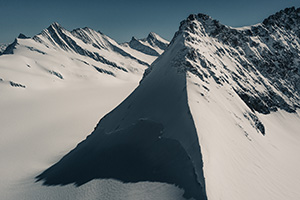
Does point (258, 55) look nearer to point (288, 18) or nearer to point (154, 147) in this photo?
point (288, 18)

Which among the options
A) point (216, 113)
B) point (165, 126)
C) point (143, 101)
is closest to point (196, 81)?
point (216, 113)

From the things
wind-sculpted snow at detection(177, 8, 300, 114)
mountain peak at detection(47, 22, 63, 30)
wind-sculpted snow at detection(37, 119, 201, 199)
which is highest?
mountain peak at detection(47, 22, 63, 30)

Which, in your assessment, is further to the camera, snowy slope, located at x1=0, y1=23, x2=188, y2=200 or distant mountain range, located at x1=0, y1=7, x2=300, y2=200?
snowy slope, located at x1=0, y1=23, x2=188, y2=200

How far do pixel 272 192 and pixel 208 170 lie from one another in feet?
20.9

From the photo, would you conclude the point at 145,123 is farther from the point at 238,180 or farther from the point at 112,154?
the point at 238,180

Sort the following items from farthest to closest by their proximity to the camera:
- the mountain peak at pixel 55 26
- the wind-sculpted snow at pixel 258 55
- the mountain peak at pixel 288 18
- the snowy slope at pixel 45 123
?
the mountain peak at pixel 55 26, the mountain peak at pixel 288 18, the wind-sculpted snow at pixel 258 55, the snowy slope at pixel 45 123

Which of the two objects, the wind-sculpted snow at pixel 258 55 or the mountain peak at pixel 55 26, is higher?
the mountain peak at pixel 55 26

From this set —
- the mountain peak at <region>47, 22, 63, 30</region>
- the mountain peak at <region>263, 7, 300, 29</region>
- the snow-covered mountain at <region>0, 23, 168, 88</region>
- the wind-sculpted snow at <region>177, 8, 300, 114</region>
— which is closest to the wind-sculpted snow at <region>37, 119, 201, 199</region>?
the wind-sculpted snow at <region>177, 8, 300, 114</region>

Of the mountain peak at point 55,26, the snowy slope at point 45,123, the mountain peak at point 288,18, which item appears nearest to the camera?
the snowy slope at point 45,123

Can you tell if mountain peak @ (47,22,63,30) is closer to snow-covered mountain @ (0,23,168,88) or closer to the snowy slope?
snow-covered mountain @ (0,23,168,88)

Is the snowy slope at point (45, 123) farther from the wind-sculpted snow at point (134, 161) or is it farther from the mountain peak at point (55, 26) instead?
the mountain peak at point (55, 26)

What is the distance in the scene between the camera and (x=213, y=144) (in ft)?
48.3

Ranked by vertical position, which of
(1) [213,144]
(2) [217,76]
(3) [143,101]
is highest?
(2) [217,76]

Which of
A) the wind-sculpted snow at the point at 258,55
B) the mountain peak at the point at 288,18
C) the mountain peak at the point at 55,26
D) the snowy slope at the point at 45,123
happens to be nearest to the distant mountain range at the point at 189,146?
the snowy slope at the point at 45,123
